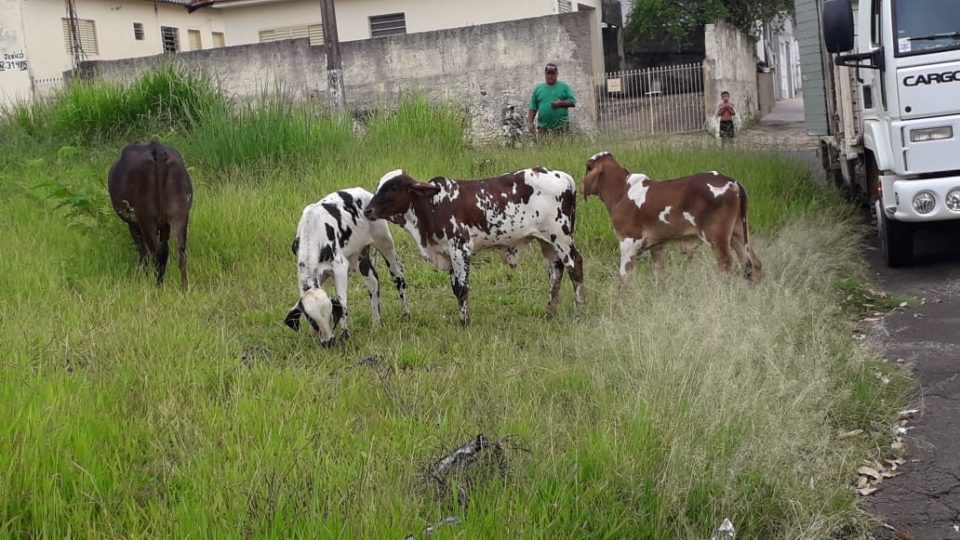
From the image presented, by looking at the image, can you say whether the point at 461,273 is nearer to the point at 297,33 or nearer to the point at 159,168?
the point at 159,168

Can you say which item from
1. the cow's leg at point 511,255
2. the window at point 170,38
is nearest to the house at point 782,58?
the window at point 170,38

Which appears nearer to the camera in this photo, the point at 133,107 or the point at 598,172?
the point at 598,172

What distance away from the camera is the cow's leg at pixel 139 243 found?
9.04 meters

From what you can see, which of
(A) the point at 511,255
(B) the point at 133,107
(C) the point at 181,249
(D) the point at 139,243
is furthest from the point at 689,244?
(B) the point at 133,107

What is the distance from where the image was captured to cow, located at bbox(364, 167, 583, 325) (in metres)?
7.45

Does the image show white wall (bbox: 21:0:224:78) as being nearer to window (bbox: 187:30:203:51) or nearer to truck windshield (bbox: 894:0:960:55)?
window (bbox: 187:30:203:51)

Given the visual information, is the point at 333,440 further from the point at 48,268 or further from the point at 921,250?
the point at 921,250

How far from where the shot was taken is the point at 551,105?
1396cm

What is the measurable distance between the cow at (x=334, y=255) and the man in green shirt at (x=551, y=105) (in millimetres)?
6536

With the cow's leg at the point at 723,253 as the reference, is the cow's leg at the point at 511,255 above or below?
above

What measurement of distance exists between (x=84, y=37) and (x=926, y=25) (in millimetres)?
24673

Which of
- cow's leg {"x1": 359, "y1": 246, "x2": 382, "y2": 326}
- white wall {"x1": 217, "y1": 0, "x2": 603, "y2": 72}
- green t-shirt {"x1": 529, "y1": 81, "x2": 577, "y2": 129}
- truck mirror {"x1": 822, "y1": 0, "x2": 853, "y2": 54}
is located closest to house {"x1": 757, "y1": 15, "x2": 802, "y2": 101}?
white wall {"x1": 217, "y1": 0, "x2": 603, "y2": 72}

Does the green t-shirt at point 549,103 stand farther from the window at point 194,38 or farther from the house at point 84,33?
the window at point 194,38

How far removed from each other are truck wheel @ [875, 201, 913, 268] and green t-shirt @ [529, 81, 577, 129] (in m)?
5.44
